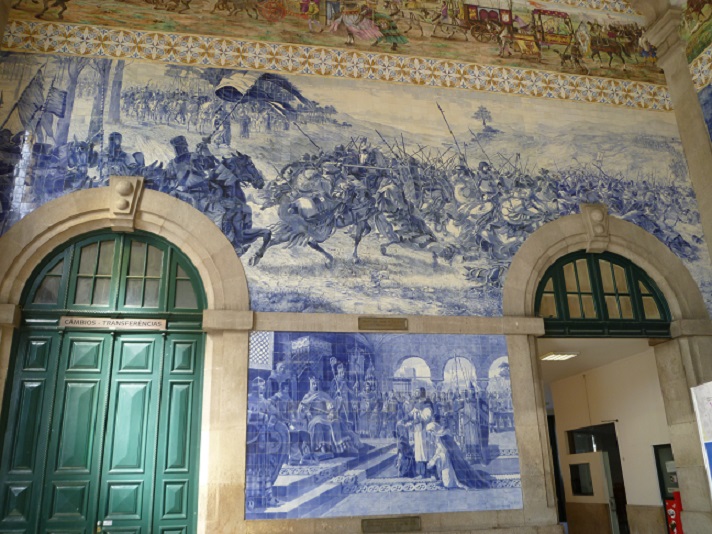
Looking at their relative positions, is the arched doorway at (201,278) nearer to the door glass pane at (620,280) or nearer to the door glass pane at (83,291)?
the door glass pane at (83,291)

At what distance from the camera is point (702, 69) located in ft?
34.8

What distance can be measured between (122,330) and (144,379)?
666 millimetres

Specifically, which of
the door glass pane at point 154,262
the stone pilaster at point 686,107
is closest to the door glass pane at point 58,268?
the door glass pane at point 154,262

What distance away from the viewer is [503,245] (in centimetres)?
973

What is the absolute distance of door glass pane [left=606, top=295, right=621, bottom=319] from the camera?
996cm

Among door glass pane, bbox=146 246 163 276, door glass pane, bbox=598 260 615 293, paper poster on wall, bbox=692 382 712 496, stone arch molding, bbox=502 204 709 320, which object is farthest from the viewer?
door glass pane, bbox=598 260 615 293

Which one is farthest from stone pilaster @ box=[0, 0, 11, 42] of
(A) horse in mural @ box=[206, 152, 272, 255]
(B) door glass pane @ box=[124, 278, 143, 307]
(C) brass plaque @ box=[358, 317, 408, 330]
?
(C) brass plaque @ box=[358, 317, 408, 330]

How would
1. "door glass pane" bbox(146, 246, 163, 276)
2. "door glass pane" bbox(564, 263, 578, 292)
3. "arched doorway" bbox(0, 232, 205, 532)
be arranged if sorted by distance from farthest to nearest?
"door glass pane" bbox(564, 263, 578, 292) < "door glass pane" bbox(146, 246, 163, 276) < "arched doorway" bbox(0, 232, 205, 532)

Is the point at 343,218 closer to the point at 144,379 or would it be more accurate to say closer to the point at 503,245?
the point at 503,245

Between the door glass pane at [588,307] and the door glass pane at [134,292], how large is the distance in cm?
610

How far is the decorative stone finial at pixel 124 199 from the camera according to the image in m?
8.72

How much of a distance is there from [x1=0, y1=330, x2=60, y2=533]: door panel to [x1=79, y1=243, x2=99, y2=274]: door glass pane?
0.86 m

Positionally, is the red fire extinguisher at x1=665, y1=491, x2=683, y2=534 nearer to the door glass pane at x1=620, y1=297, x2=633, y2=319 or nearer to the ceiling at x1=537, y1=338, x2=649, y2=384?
the ceiling at x1=537, y1=338, x2=649, y2=384

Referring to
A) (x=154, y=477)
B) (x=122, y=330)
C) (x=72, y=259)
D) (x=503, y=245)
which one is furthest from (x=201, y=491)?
(x=503, y=245)
